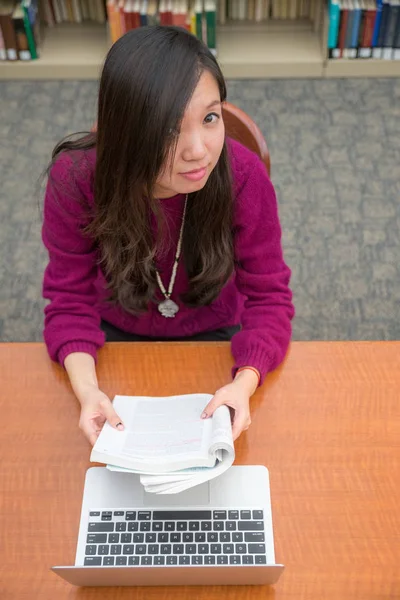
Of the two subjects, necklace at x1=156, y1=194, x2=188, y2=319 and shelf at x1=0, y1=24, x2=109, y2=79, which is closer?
necklace at x1=156, y1=194, x2=188, y2=319

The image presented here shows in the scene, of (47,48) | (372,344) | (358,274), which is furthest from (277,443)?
(47,48)

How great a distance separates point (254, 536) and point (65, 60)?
8.81 ft

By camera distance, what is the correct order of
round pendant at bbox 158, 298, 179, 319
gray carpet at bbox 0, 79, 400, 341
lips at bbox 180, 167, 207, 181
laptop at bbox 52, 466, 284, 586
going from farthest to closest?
gray carpet at bbox 0, 79, 400, 341 → round pendant at bbox 158, 298, 179, 319 → lips at bbox 180, 167, 207, 181 → laptop at bbox 52, 466, 284, 586

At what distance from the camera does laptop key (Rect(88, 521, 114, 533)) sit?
0.94m

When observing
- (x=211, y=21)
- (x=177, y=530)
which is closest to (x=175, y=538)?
(x=177, y=530)

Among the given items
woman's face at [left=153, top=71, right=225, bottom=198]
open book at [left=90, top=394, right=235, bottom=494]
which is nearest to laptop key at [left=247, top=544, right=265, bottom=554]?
open book at [left=90, top=394, right=235, bottom=494]

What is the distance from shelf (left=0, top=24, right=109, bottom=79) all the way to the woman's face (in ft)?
7.22

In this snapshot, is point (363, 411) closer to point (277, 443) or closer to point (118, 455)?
point (277, 443)

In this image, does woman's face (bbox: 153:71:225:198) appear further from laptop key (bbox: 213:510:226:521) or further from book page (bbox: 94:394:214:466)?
laptop key (bbox: 213:510:226:521)

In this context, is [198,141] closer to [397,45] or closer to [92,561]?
[92,561]

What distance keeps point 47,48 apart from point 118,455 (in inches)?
106

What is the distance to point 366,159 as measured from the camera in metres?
2.65

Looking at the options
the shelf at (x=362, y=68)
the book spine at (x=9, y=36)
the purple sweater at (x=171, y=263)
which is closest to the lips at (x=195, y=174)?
the purple sweater at (x=171, y=263)

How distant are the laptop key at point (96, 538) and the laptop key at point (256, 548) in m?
0.22
